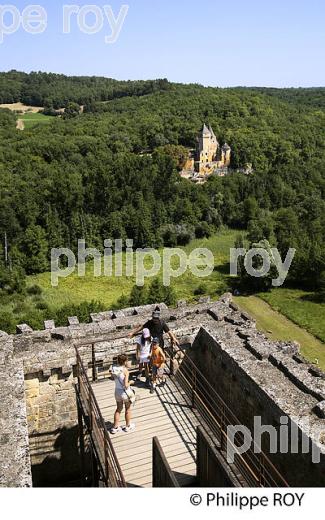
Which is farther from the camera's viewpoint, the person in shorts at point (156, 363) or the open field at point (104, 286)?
the open field at point (104, 286)

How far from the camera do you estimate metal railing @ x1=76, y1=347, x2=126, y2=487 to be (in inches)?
305

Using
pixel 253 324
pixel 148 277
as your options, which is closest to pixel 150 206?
pixel 148 277

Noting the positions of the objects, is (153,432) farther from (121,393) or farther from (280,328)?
(280,328)

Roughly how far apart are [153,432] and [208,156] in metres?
86.2

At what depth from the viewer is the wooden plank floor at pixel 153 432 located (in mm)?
8344

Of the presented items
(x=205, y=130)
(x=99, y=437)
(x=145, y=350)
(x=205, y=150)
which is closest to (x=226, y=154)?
(x=205, y=150)

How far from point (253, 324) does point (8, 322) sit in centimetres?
2002

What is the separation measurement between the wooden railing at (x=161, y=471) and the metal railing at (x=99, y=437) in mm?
544

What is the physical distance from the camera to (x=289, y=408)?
9148 mm

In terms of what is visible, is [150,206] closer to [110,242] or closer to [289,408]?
[110,242]

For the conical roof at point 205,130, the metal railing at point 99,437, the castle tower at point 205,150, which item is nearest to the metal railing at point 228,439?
the metal railing at point 99,437

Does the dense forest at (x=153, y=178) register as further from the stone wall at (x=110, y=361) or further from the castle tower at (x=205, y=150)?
the stone wall at (x=110, y=361)

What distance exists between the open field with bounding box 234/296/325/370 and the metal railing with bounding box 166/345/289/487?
2049cm

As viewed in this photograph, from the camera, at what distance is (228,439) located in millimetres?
8789
